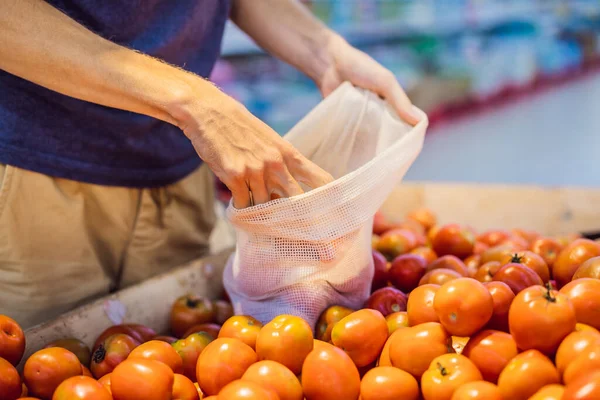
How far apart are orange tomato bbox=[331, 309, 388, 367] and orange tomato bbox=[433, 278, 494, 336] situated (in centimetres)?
12

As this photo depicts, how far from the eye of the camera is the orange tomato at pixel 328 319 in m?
1.31

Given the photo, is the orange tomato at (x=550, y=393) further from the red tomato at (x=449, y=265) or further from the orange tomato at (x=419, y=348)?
the red tomato at (x=449, y=265)

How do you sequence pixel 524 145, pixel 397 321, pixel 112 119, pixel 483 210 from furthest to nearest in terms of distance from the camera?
1. pixel 524 145
2. pixel 483 210
3. pixel 112 119
4. pixel 397 321

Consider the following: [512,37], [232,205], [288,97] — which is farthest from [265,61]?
[232,205]

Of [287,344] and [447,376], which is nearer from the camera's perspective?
[447,376]

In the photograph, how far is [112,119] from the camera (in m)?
1.53

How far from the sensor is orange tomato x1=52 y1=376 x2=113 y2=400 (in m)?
1.01

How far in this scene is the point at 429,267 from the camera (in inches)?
61.6

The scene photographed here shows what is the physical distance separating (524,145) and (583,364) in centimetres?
430

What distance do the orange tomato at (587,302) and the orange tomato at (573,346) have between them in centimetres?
7

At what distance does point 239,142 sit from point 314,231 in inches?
8.8

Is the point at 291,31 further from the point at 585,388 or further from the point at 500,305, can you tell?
the point at 585,388

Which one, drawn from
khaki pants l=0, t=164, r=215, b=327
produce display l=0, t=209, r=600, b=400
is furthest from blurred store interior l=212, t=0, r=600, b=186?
produce display l=0, t=209, r=600, b=400

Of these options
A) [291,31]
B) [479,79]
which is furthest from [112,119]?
[479,79]
